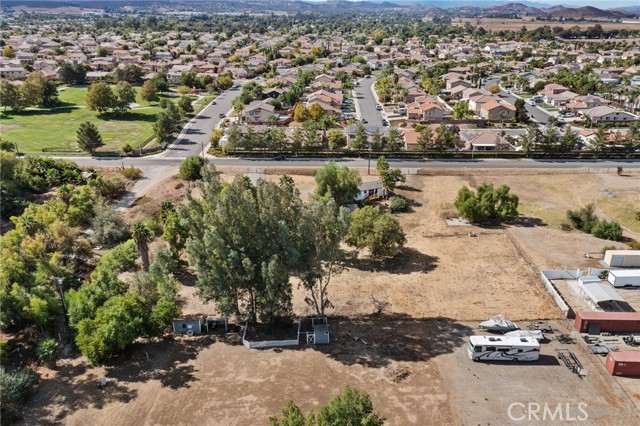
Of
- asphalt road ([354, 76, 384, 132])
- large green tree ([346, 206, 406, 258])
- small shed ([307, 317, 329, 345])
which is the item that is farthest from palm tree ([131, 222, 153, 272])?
asphalt road ([354, 76, 384, 132])

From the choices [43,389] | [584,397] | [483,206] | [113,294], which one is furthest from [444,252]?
[43,389]

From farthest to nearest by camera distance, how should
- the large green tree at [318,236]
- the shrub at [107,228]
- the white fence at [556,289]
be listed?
the shrub at [107,228] < the white fence at [556,289] < the large green tree at [318,236]

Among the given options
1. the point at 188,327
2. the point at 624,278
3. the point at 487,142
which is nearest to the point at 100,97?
the point at 487,142

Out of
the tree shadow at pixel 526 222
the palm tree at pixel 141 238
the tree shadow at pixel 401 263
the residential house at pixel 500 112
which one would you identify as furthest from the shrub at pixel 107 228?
the residential house at pixel 500 112

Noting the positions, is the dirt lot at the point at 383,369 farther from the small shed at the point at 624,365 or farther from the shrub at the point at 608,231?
the shrub at the point at 608,231

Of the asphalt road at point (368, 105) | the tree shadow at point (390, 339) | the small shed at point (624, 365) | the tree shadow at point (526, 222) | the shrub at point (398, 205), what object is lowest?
the tree shadow at point (390, 339)

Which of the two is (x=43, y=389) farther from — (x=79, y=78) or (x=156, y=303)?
(x=79, y=78)
